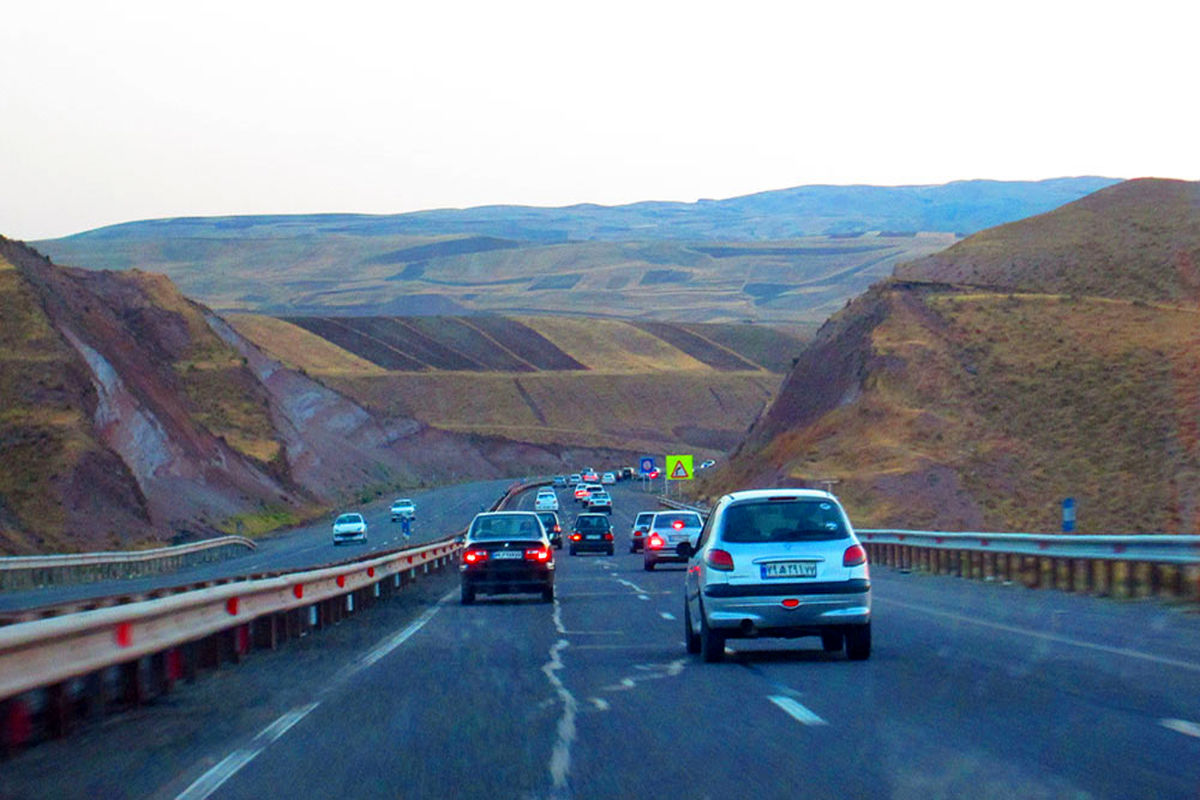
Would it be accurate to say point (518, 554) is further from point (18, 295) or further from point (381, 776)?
point (18, 295)

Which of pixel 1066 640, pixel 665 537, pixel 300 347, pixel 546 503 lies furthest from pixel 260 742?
pixel 300 347

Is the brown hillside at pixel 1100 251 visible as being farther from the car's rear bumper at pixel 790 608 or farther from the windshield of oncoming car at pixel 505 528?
the car's rear bumper at pixel 790 608

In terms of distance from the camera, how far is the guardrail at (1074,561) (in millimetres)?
23484

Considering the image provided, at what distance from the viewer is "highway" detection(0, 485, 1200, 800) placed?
9.34 m

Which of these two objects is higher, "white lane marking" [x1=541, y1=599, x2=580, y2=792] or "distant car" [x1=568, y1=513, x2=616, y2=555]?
"white lane marking" [x1=541, y1=599, x2=580, y2=792]

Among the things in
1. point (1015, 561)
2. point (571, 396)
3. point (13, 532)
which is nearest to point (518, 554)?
point (1015, 561)

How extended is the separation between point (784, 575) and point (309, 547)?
4487 cm

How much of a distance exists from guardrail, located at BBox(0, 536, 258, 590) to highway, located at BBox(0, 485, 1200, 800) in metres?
22.7

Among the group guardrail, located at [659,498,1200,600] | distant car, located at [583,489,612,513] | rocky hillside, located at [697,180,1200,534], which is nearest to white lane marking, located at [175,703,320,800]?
guardrail, located at [659,498,1200,600]

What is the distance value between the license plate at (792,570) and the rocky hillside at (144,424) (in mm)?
39138

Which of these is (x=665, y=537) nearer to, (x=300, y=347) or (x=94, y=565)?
(x=94, y=565)

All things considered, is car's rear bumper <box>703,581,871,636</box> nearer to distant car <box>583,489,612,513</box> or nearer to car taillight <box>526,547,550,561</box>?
car taillight <box>526,547,550,561</box>

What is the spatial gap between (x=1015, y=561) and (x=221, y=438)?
58.9 metres

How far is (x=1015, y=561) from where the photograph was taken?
3412 cm
